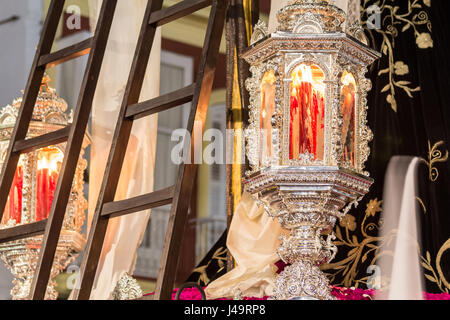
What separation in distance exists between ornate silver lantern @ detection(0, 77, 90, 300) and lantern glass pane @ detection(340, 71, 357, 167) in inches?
46.9

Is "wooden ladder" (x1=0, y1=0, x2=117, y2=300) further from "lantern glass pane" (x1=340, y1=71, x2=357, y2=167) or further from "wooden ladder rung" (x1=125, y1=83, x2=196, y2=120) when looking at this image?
"lantern glass pane" (x1=340, y1=71, x2=357, y2=167)

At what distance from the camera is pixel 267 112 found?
8.64 feet

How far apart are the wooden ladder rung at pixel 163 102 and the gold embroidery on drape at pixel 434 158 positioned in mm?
1069

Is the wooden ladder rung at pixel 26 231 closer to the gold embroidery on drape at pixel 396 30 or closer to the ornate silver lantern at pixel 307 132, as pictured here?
the ornate silver lantern at pixel 307 132

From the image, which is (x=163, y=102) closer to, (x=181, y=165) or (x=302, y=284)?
(x=181, y=165)

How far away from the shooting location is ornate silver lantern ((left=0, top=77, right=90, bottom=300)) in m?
3.38

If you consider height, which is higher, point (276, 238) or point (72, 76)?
point (72, 76)

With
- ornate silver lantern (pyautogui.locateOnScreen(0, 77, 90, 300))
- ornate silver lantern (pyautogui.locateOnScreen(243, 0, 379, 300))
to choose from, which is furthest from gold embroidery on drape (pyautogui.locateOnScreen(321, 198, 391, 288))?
ornate silver lantern (pyautogui.locateOnScreen(0, 77, 90, 300))

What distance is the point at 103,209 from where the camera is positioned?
2.54 metres

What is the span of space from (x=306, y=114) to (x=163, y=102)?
416mm

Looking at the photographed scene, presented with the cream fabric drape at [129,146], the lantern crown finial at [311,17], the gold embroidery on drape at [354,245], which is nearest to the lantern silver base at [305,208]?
the lantern crown finial at [311,17]
